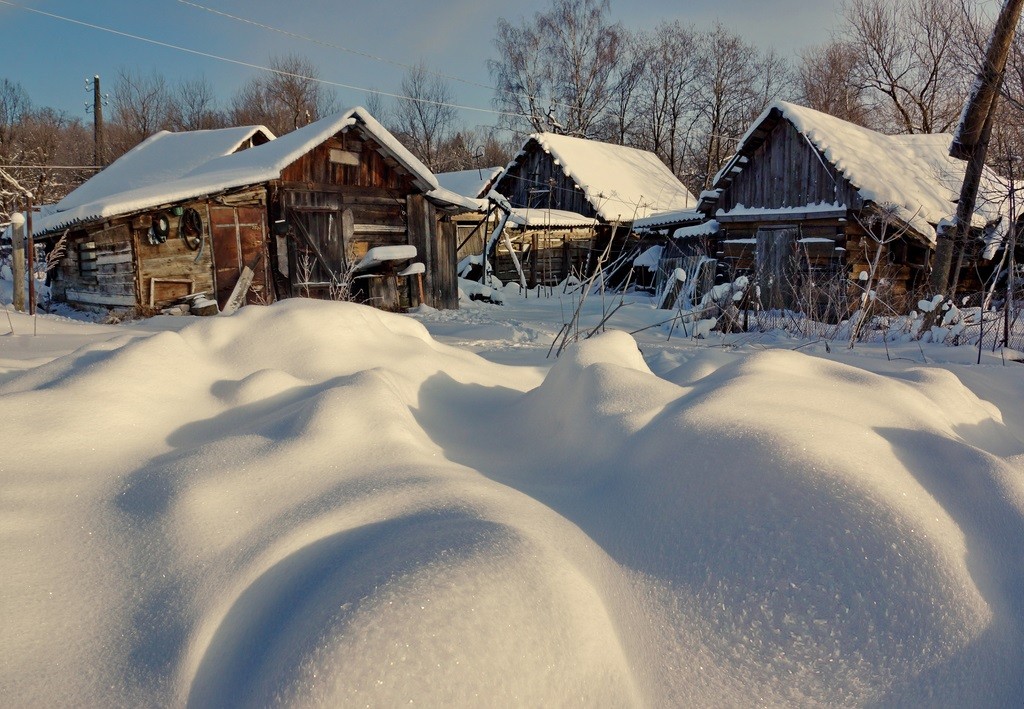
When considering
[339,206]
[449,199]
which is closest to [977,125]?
[449,199]

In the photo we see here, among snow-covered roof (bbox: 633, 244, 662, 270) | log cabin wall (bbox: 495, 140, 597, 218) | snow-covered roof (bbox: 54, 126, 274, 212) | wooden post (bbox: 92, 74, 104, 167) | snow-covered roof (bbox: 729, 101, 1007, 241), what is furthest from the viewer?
wooden post (bbox: 92, 74, 104, 167)

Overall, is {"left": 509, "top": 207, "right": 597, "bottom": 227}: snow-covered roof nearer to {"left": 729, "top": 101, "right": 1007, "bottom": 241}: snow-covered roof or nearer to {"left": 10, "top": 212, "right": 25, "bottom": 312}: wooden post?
{"left": 729, "top": 101, "right": 1007, "bottom": 241}: snow-covered roof

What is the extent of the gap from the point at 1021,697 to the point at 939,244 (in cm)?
1133

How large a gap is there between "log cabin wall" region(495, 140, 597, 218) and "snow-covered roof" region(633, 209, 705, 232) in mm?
2289

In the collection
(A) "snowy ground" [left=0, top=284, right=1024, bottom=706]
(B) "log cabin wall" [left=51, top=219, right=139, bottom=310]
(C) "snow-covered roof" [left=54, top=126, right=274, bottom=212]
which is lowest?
(A) "snowy ground" [left=0, top=284, right=1024, bottom=706]

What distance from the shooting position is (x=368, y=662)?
3.21 ft

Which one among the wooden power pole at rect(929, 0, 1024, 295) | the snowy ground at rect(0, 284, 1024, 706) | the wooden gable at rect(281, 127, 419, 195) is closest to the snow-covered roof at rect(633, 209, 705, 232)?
the wooden gable at rect(281, 127, 419, 195)

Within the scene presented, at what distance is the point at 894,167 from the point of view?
14.7 m

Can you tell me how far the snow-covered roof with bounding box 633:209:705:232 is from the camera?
19.2 meters

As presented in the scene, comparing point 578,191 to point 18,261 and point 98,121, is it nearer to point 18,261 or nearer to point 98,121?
point 18,261

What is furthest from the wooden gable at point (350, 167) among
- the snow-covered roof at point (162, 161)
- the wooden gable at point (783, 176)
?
the wooden gable at point (783, 176)

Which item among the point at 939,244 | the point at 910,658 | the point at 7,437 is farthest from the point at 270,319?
the point at 939,244

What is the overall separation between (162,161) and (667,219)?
13566mm

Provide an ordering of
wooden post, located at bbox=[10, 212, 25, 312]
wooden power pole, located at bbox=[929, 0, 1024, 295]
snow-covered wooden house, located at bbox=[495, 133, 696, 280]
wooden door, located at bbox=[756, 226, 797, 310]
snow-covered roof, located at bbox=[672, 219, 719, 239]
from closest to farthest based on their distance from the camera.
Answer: wooden power pole, located at bbox=[929, 0, 1024, 295]
wooden post, located at bbox=[10, 212, 25, 312]
wooden door, located at bbox=[756, 226, 797, 310]
snow-covered roof, located at bbox=[672, 219, 719, 239]
snow-covered wooden house, located at bbox=[495, 133, 696, 280]
